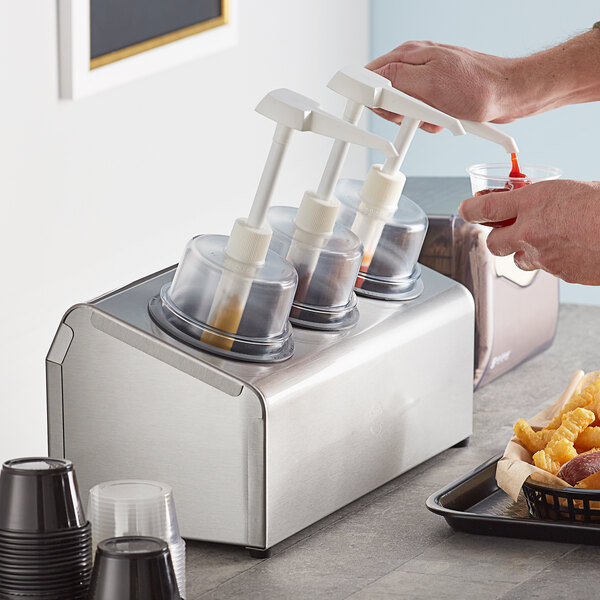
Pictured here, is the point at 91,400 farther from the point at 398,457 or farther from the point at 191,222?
the point at 191,222

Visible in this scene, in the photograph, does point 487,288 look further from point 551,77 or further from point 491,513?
point 491,513

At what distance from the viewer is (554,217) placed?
1012 mm

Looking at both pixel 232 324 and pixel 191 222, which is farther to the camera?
pixel 191 222

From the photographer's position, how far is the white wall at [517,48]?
2.81 meters

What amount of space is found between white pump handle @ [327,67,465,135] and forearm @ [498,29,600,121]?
0.26 m

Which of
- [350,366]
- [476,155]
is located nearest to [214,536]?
[350,366]

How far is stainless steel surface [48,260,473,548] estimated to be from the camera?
919 mm

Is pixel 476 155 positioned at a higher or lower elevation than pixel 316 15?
lower

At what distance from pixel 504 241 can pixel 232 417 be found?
0.32m

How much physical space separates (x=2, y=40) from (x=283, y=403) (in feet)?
3.85

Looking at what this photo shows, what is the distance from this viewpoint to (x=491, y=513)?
3.30 ft

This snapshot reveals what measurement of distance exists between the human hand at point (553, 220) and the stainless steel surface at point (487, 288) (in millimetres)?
346

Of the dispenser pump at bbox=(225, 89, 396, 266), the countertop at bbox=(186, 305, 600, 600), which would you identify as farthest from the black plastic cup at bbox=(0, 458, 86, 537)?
the dispenser pump at bbox=(225, 89, 396, 266)

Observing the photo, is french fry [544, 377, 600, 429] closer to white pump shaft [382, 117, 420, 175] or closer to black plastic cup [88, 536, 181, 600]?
white pump shaft [382, 117, 420, 175]
